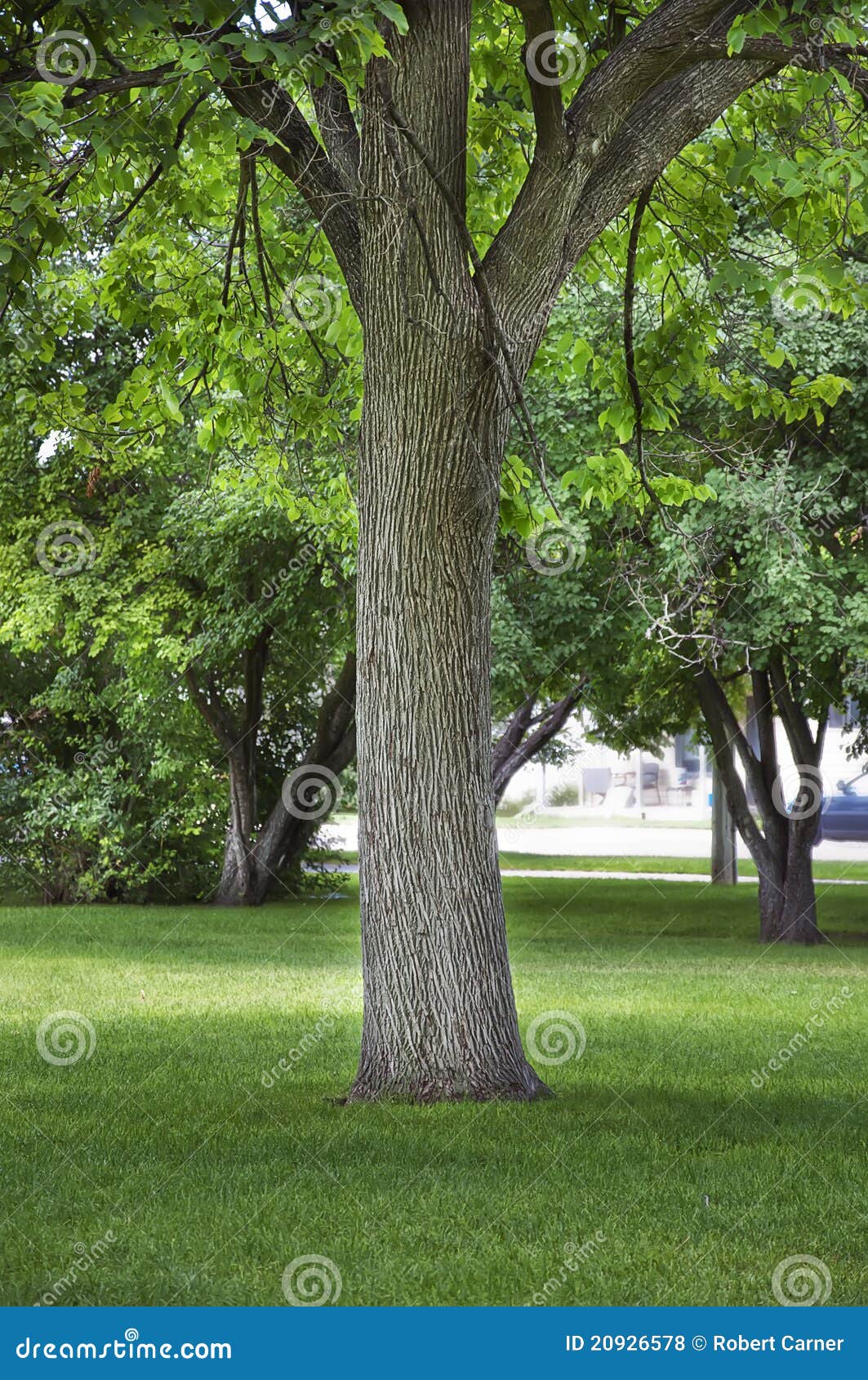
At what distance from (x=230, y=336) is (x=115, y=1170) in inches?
230

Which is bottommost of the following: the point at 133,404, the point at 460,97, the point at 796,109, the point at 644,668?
the point at 644,668

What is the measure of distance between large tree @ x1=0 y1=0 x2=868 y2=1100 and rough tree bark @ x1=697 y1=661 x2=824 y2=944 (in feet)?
41.7

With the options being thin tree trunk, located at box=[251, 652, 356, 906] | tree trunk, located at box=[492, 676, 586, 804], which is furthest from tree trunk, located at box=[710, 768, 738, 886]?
thin tree trunk, located at box=[251, 652, 356, 906]

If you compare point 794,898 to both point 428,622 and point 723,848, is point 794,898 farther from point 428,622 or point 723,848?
point 428,622

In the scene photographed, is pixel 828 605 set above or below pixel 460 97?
below

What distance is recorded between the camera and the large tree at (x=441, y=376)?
7.17 metres

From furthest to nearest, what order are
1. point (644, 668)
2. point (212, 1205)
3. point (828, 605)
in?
1. point (644, 668)
2. point (828, 605)
3. point (212, 1205)

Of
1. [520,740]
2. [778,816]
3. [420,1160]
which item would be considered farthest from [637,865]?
[420,1160]

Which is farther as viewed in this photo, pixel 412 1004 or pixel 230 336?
pixel 230 336

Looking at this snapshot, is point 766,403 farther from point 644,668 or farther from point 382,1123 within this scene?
point 644,668

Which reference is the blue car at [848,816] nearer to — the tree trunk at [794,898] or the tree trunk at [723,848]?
the tree trunk at [723,848]

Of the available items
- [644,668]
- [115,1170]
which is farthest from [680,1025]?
[644,668]

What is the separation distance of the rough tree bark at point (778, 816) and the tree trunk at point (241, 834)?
7.60m

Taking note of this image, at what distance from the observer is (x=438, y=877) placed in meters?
7.20
